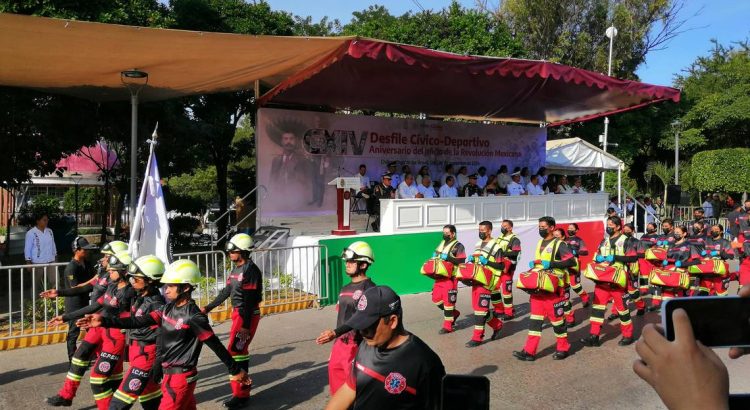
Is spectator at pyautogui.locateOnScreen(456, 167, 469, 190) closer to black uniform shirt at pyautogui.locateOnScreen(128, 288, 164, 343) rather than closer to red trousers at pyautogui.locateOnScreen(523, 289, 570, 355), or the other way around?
red trousers at pyautogui.locateOnScreen(523, 289, 570, 355)

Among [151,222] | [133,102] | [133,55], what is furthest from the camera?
[133,102]

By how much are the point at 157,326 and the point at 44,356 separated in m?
3.86

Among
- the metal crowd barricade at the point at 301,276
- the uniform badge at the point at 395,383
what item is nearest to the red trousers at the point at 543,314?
the metal crowd barricade at the point at 301,276

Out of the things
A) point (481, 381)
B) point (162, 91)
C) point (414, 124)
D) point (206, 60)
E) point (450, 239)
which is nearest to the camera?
point (481, 381)

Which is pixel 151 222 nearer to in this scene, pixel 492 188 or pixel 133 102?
pixel 133 102

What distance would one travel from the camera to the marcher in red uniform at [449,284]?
354 inches

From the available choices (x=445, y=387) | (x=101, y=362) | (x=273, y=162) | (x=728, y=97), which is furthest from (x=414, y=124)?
(x=728, y=97)

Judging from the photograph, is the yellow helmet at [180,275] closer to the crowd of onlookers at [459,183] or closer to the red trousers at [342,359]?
the red trousers at [342,359]

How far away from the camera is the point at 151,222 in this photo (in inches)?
323

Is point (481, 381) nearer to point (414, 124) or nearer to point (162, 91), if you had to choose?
point (162, 91)

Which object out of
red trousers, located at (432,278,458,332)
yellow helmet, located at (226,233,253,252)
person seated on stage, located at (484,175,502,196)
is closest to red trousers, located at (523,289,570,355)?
red trousers, located at (432,278,458,332)

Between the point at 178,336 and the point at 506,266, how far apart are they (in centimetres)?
623

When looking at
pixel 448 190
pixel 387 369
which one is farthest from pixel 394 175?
pixel 387 369

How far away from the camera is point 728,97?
3062cm
